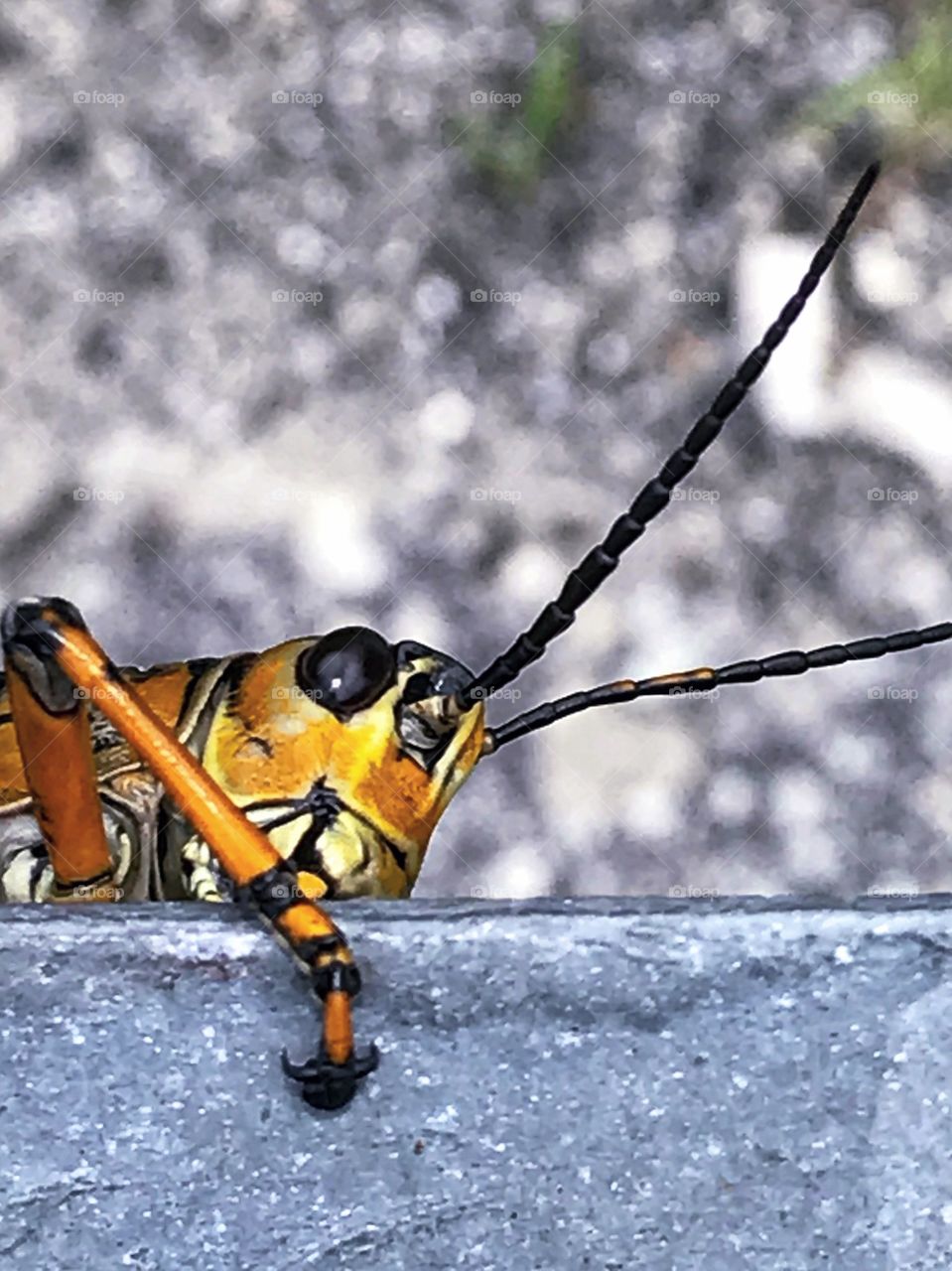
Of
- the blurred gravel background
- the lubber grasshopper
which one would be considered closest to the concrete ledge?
the lubber grasshopper

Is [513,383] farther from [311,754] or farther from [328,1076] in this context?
[328,1076]

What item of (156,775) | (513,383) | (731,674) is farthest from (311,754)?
(513,383)

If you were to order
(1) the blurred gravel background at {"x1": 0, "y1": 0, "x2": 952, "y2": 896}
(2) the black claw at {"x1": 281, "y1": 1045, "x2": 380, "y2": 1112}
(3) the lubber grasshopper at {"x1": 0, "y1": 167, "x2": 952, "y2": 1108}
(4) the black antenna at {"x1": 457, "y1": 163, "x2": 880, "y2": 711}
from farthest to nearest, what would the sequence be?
(1) the blurred gravel background at {"x1": 0, "y1": 0, "x2": 952, "y2": 896}, (4) the black antenna at {"x1": 457, "y1": 163, "x2": 880, "y2": 711}, (3) the lubber grasshopper at {"x1": 0, "y1": 167, "x2": 952, "y2": 1108}, (2) the black claw at {"x1": 281, "y1": 1045, "x2": 380, "y2": 1112}

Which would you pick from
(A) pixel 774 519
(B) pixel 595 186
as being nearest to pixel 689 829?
(A) pixel 774 519

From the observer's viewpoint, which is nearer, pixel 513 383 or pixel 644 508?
pixel 644 508

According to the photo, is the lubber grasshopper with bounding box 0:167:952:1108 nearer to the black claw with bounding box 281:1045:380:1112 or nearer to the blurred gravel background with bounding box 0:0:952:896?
the black claw with bounding box 281:1045:380:1112

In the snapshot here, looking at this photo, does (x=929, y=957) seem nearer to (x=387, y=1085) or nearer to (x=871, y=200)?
(x=387, y=1085)
